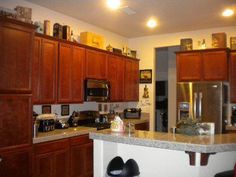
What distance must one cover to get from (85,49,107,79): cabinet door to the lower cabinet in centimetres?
121

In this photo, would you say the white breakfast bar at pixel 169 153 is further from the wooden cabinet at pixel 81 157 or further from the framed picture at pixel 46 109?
the framed picture at pixel 46 109

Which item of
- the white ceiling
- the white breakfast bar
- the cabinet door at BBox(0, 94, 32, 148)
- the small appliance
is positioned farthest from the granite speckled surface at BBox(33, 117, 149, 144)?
the white ceiling

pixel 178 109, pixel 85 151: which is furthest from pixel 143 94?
pixel 85 151

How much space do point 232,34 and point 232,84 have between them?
103 centimetres

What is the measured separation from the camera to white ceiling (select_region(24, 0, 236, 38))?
3699 mm

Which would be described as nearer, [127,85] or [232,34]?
[232,34]

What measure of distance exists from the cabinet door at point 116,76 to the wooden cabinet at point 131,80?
17cm

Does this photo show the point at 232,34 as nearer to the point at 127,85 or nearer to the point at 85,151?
the point at 127,85

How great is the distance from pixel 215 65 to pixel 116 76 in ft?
6.48

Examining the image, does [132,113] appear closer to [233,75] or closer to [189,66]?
[189,66]

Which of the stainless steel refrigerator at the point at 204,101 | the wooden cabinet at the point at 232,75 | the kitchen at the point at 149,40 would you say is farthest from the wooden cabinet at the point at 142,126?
the wooden cabinet at the point at 232,75

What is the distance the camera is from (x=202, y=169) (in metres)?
2.04

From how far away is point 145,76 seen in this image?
5875 mm

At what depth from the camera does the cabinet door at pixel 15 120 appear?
273 cm
